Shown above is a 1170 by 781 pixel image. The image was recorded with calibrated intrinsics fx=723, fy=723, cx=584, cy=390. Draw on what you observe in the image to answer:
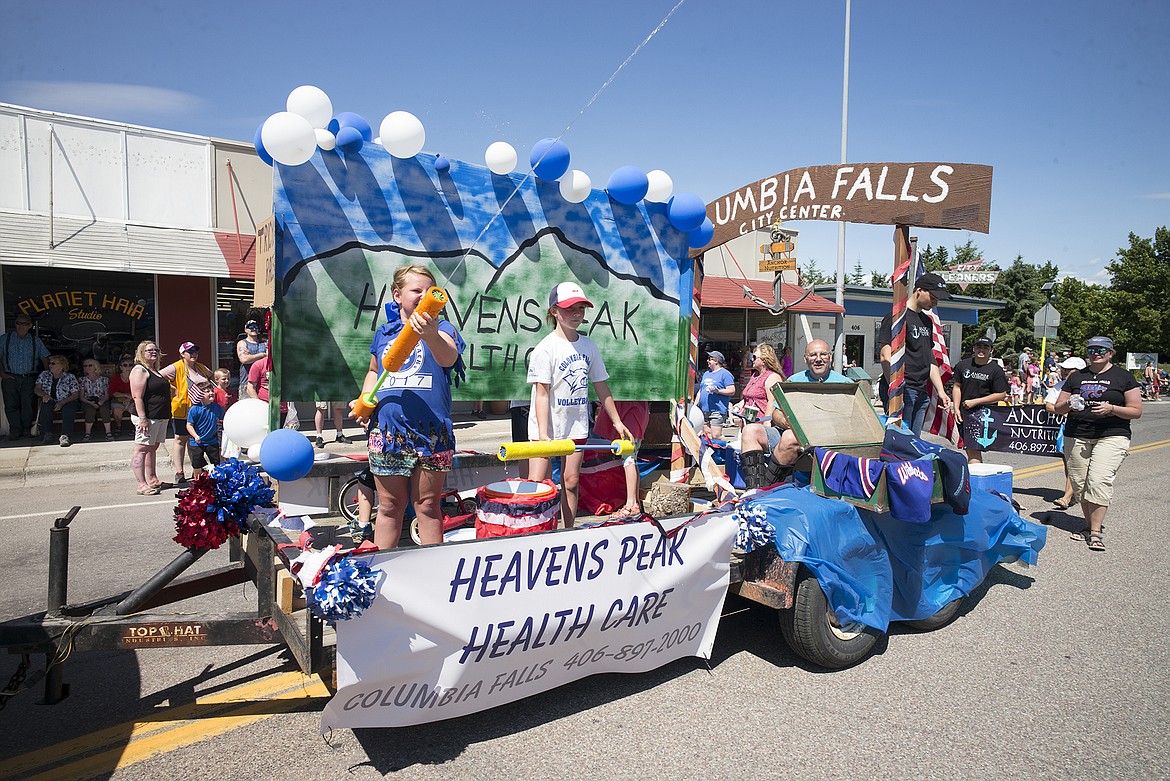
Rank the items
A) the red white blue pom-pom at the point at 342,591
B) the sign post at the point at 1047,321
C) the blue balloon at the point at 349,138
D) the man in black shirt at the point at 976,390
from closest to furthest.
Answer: the red white blue pom-pom at the point at 342,591
the blue balloon at the point at 349,138
the man in black shirt at the point at 976,390
the sign post at the point at 1047,321

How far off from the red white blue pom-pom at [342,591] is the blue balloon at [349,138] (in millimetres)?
3080

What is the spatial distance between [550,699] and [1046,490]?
827cm

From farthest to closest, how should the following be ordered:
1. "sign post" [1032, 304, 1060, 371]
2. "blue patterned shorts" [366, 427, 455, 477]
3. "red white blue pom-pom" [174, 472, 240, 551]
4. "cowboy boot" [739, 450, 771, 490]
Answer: "sign post" [1032, 304, 1060, 371]
"cowboy boot" [739, 450, 771, 490]
"blue patterned shorts" [366, 427, 455, 477]
"red white blue pom-pom" [174, 472, 240, 551]

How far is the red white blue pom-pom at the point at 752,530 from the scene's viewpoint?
140 inches

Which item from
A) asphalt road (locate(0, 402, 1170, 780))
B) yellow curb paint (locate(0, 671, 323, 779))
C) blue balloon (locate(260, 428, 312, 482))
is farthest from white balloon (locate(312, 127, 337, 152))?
yellow curb paint (locate(0, 671, 323, 779))

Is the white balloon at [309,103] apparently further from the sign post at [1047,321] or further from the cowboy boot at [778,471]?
the sign post at [1047,321]

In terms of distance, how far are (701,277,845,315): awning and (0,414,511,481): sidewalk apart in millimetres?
8485

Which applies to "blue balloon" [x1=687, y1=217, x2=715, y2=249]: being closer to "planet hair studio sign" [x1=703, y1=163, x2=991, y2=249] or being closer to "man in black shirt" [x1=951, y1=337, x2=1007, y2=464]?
"planet hair studio sign" [x1=703, y1=163, x2=991, y2=249]

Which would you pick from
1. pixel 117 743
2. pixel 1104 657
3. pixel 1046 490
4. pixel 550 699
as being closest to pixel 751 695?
pixel 550 699

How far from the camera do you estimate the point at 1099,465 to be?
21.6 ft

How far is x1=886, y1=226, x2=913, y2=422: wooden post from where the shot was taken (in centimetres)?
586

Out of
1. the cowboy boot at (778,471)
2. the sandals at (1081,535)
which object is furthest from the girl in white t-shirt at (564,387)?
the sandals at (1081,535)

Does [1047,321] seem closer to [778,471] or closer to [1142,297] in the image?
[778,471]

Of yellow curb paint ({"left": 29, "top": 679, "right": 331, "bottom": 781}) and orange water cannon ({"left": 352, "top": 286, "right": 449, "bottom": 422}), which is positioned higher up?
orange water cannon ({"left": 352, "top": 286, "right": 449, "bottom": 422})
